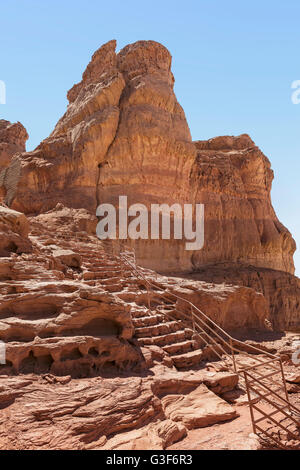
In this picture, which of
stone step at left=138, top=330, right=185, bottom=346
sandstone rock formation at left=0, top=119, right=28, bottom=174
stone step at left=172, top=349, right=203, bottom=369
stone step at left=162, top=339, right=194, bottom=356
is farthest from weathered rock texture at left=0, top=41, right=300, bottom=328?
stone step at left=172, top=349, right=203, bottom=369

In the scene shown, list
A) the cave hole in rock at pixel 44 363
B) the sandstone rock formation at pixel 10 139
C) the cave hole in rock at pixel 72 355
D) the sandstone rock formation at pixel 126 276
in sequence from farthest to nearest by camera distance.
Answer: the sandstone rock formation at pixel 10 139 < the cave hole in rock at pixel 72 355 < the cave hole in rock at pixel 44 363 < the sandstone rock formation at pixel 126 276

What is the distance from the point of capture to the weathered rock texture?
62.1 feet

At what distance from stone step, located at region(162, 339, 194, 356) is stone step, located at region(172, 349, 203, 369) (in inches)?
6.4

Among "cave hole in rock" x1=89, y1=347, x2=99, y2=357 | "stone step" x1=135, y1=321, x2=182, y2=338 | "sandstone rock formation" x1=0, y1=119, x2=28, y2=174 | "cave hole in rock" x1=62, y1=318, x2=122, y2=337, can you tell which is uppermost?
"sandstone rock formation" x1=0, y1=119, x2=28, y2=174

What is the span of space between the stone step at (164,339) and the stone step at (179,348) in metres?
0.18

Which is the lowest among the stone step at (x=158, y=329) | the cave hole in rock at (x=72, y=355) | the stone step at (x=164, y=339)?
the stone step at (x=164, y=339)

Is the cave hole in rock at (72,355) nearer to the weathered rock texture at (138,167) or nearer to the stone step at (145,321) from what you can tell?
the stone step at (145,321)

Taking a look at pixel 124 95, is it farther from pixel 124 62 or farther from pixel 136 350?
pixel 136 350

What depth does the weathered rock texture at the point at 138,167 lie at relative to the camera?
62.1ft

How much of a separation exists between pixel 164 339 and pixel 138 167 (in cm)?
1290

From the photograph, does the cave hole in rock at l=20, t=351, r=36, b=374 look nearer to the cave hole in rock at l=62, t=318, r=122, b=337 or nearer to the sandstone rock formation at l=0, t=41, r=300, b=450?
the sandstone rock formation at l=0, t=41, r=300, b=450

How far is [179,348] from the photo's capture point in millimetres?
8242

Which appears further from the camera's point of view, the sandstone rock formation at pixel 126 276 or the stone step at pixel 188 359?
the stone step at pixel 188 359

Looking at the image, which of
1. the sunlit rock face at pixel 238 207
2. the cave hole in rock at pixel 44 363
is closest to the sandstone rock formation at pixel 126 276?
the cave hole in rock at pixel 44 363
